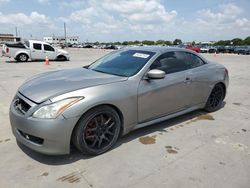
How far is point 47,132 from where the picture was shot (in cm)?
278

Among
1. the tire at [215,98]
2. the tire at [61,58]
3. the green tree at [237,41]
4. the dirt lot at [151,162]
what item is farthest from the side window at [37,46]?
the green tree at [237,41]

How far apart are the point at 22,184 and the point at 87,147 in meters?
0.88

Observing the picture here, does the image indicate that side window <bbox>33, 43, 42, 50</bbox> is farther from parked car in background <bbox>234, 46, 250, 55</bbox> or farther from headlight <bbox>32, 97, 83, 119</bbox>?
parked car in background <bbox>234, 46, 250, 55</bbox>

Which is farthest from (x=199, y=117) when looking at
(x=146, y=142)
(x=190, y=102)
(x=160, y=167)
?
(x=160, y=167)

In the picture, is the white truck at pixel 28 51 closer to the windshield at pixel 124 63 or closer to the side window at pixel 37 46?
the side window at pixel 37 46

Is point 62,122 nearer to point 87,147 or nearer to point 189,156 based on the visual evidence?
point 87,147

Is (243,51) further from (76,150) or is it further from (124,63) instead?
(76,150)

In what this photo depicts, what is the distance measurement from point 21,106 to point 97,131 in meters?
1.07

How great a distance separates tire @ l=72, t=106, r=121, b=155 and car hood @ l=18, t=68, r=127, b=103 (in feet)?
1.34

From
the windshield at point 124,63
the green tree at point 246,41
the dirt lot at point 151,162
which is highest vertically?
the green tree at point 246,41

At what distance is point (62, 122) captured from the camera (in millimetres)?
2799

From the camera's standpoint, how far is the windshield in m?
3.74

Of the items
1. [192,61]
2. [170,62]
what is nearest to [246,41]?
[192,61]

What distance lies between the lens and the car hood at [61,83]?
300 cm
